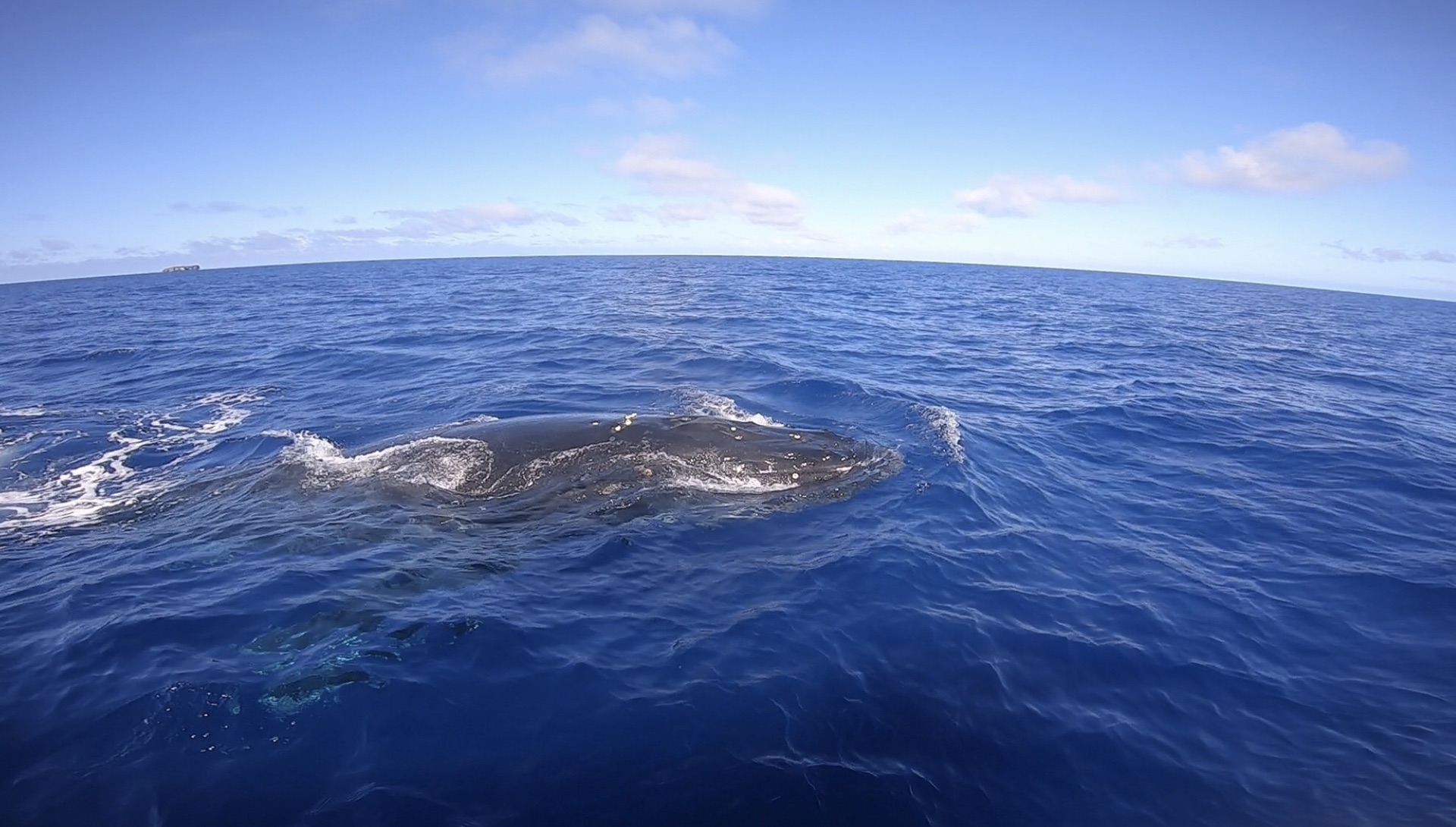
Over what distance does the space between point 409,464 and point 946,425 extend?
14.0 metres

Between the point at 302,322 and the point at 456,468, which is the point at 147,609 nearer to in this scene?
the point at 456,468

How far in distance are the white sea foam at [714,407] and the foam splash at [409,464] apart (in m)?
6.35

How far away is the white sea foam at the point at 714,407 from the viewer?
61.8ft

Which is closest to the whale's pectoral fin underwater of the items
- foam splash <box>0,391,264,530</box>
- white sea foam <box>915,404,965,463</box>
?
white sea foam <box>915,404,965,463</box>

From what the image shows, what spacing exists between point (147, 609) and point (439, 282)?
246 feet

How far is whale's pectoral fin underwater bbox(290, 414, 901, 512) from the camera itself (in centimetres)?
1300

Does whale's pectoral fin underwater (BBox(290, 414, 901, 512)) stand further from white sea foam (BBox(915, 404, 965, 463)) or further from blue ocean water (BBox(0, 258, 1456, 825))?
white sea foam (BBox(915, 404, 965, 463))

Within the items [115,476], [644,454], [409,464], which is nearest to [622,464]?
[644,454]

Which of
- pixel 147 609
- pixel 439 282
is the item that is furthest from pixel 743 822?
pixel 439 282

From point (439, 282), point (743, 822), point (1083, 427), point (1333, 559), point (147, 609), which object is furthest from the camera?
point (439, 282)

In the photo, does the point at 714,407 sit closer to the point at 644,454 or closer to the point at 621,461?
the point at 644,454

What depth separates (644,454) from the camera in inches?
552

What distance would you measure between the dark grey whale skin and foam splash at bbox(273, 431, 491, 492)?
0.20 meters

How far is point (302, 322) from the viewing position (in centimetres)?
4262
